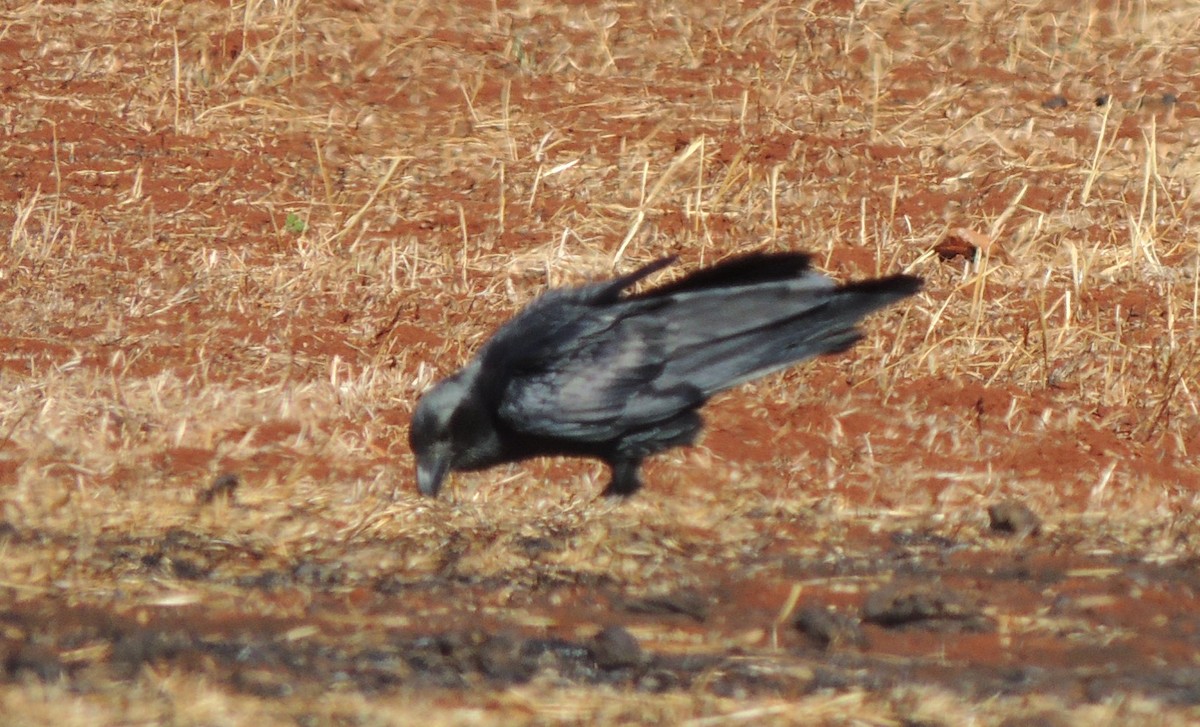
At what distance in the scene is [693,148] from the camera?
9.09m

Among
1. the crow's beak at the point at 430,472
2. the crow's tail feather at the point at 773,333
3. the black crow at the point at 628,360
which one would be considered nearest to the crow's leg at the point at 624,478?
the black crow at the point at 628,360

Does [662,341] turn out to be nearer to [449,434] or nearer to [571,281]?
[449,434]

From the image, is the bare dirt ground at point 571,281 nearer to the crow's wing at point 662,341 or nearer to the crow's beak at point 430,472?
the crow's beak at point 430,472

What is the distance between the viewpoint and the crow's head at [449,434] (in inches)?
245

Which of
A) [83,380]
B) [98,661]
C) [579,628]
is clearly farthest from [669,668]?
[83,380]

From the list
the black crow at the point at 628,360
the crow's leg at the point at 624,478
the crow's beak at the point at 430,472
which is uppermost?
the black crow at the point at 628,360

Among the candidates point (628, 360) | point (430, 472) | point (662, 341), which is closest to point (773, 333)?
point (662, 341)

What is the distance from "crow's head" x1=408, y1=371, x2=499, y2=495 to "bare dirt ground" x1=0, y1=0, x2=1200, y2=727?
14 cm

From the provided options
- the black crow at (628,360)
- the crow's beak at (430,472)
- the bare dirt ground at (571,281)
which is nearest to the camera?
the bare dirt ground at (571,281)

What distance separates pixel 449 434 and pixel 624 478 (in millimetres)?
720

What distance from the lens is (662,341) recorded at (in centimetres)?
658

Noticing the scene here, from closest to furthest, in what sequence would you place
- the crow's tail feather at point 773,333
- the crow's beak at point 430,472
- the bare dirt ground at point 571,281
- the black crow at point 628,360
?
the bare dirt ground at point 571,281
the crow's beak at point 430,472
the black crow at point 628,360
the crow's tail feather at point 773,333

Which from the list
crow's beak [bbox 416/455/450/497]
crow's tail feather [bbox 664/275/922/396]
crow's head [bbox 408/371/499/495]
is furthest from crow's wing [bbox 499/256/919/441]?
crow's beak [bbox 416/455/450/497]

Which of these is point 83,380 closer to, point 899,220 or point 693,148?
point 693,148
